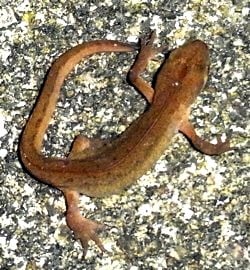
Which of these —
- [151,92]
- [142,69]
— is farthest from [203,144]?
[142,69]

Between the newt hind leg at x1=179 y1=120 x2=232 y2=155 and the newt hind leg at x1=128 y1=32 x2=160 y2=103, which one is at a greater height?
the newt hind leg at x1=128 y1=32 x2=160 y2=103

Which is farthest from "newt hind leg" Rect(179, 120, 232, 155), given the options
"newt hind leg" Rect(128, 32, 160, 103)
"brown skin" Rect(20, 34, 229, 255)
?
"newt hind leg" Rect(128, 32, 160, 103)

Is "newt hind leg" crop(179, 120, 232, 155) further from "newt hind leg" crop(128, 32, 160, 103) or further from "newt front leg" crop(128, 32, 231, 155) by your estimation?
"newt hind leg" crop(128, 32, 160, 103)

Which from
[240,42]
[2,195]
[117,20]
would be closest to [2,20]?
[117,20]

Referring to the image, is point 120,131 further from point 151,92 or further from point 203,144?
point 203,144

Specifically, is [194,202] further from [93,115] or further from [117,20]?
[117,20]

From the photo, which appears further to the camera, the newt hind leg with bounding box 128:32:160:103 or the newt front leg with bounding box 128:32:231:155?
the newt hind leg with bounding box 128:32:160:103

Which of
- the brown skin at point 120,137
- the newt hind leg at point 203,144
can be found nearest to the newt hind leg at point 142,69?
the brown skin at point 120,137
